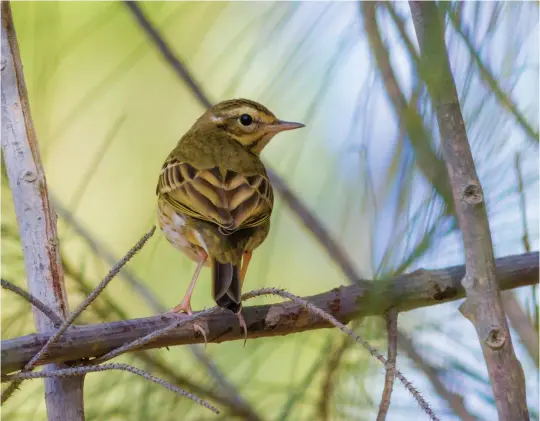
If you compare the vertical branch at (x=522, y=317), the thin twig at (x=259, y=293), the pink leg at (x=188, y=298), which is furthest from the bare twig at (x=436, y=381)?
the pink leg at (x=188, y=298)

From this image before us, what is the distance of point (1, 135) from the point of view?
8.14 feet

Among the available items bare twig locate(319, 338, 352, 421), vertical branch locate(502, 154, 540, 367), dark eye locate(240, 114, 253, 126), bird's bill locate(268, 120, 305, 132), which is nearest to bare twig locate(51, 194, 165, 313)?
bare twig locate(319, 338, 352, 421)

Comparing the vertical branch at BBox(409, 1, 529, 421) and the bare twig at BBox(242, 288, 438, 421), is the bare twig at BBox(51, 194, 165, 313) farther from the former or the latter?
the vertical branch at BBox(409, 1, 529, 421)

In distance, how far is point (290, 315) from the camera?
2.54 meters

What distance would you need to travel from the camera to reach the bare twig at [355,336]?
1696 mm

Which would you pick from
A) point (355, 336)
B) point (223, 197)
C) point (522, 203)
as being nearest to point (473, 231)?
point (355, 336)

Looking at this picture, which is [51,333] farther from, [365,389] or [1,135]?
[365,389]

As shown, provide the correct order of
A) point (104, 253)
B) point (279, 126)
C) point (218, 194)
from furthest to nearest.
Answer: point (279, 126), point (218, 194), point (104, 253)

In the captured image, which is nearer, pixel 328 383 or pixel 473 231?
pixel 473 231

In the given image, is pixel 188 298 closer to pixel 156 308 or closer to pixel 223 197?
pixel 156 308

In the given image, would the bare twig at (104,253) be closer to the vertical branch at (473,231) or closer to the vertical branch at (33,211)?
the vertical branch at (33,211)

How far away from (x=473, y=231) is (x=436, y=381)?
0.65 meters

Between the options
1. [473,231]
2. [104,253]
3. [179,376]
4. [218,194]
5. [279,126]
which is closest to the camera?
[473,231]

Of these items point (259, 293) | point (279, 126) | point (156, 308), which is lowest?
point (259, 293)
